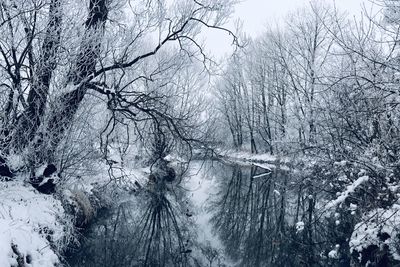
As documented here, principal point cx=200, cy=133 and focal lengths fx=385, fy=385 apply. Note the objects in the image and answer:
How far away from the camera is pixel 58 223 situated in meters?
7.64

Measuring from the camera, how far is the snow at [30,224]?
5.50 m

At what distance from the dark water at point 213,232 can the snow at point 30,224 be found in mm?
825

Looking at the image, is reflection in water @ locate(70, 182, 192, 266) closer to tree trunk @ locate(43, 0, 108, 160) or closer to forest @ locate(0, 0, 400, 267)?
Answer: forest @ locate(0, 0, 400, 267)

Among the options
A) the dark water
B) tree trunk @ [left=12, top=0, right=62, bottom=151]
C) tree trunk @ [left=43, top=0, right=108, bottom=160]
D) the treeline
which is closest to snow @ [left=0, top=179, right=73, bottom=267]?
the dark water

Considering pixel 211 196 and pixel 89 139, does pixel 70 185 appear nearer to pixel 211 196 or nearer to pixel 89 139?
pixel 89 139

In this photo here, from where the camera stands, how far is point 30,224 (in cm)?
641

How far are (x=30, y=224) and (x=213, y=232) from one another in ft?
18.0

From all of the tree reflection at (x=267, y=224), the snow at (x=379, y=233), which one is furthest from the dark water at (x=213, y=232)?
the snow at (x=379, y=233)

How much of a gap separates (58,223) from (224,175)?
1588cm

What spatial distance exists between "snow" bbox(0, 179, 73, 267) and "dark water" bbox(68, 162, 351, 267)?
82 cm

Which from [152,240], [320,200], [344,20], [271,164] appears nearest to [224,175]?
[271,164]

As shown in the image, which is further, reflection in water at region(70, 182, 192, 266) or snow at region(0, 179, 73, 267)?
reflection in water at region(70, 182, 192, 266)

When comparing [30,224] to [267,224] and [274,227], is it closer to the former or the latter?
[274,227]

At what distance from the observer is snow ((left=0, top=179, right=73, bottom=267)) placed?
5504 millimetres
